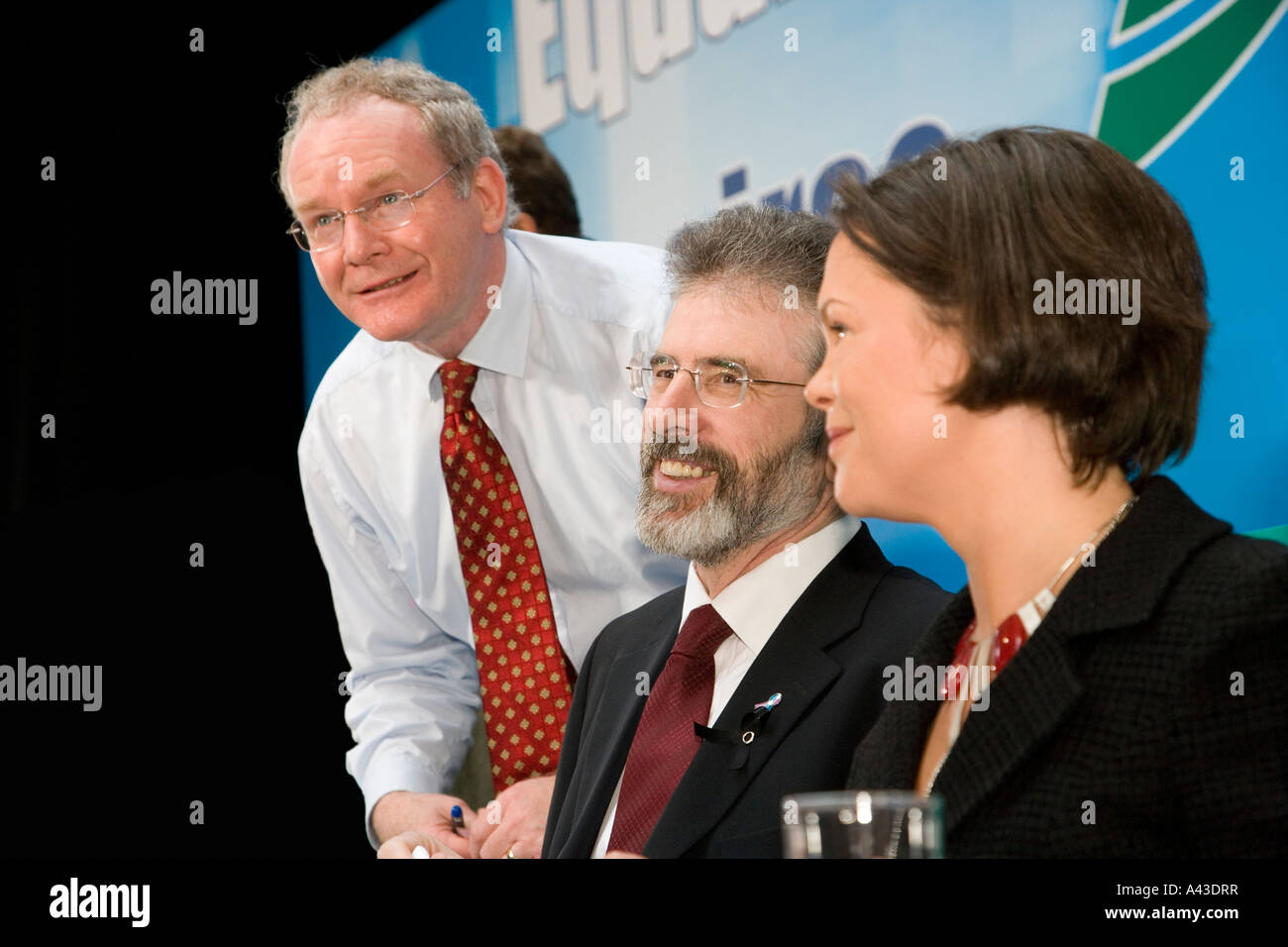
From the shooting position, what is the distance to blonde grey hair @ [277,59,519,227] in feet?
9.43

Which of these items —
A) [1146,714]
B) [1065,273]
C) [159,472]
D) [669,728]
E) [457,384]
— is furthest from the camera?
[159,472]

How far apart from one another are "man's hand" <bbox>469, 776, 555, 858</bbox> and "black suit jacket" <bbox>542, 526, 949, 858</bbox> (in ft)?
0.47

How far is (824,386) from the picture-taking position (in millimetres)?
1751

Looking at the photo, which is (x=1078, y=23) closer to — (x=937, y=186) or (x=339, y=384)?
(x=937, y=186)

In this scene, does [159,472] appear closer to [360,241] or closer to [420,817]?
[360,241]

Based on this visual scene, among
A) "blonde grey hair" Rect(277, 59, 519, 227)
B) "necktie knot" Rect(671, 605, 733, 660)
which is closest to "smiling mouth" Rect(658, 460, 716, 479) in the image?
"necktie knot" Rect(671, 605, 733, 660)

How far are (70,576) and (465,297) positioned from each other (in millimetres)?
1807

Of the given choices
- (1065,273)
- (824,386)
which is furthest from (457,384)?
(1065,273)

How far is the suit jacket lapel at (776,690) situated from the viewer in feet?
6.48

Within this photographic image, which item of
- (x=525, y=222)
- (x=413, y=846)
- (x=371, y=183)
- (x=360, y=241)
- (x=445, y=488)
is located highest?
(x=525, y=222)

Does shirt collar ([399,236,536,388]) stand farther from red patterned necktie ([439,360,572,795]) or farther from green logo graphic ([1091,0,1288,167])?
green logo graphic ([1091,0,1288,167])

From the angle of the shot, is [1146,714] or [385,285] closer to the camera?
[1146,714]

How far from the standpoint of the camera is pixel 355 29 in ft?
13.0

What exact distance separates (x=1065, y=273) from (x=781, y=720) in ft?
2.54
